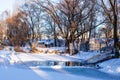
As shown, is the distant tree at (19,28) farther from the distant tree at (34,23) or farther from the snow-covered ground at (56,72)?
the snow-covered ground at (56,72)

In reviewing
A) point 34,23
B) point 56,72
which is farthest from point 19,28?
point 56,72

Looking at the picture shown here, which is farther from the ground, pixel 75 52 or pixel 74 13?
pixel 74 13

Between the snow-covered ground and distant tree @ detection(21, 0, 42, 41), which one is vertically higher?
distant tree @ detection(21, 0, 42, 41)

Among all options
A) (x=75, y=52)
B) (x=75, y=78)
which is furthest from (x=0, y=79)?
(x=75, y=52)

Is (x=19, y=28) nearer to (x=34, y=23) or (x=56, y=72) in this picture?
(x=34, y=23)

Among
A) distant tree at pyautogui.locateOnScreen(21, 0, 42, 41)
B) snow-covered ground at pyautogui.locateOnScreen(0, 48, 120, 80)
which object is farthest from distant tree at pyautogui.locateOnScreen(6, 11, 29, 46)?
snow-covered ground at pyautogui.locateOnScreen(0, 48, 120, 80)

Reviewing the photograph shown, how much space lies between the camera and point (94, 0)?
3484 centimetres

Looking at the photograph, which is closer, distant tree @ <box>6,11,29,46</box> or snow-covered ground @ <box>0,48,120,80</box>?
snow-covered ground @ <box>0,48,120,80</box>

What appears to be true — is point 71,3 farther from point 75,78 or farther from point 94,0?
point 75,78

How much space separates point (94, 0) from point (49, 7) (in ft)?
34.2

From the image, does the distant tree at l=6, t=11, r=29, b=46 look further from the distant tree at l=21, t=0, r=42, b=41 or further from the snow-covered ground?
the snow-covered ground

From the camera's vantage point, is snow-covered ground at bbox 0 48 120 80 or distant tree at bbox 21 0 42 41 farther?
distant tree at bbox 21 0 42 41

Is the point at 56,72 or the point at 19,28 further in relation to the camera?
the point at 19,28

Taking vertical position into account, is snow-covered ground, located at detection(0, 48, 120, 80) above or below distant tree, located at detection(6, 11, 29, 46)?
below
